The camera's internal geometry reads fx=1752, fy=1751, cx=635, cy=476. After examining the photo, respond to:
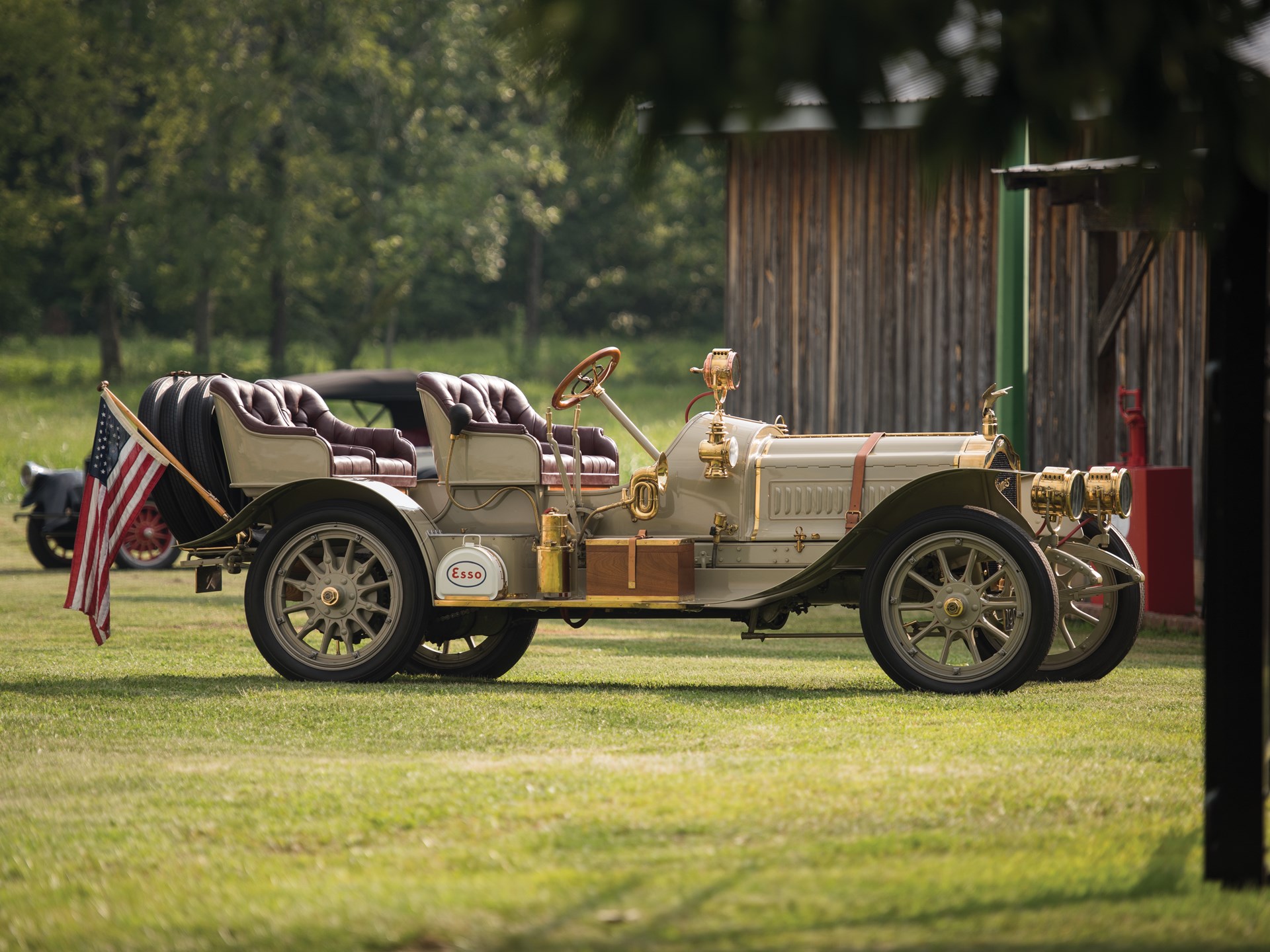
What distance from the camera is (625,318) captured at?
55.0 metres

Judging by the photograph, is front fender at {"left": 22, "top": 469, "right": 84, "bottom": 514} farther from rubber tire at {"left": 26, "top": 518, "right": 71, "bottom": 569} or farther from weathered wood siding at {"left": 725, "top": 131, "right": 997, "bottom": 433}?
weathered wood siding at {"left": 725, "top": 131, "right": 997, "bottom": 433}

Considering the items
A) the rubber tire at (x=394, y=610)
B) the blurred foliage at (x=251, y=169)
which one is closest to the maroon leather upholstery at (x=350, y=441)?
the rubber tire at (x=394, y=610)

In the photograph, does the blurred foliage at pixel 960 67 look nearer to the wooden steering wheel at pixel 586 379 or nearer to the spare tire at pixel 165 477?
the wooden steering wheel at pixel 586 379

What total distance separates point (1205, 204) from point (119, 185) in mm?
41452

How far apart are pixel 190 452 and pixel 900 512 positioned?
4.00 meters

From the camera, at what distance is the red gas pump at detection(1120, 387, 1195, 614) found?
12.5 m

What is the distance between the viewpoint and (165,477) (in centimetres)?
994

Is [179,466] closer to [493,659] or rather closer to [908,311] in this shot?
[493,659]

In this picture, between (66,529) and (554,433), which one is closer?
(554,433)

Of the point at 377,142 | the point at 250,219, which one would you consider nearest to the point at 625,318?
the point at 377,142

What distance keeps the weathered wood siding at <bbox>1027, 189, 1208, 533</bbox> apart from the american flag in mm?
7431

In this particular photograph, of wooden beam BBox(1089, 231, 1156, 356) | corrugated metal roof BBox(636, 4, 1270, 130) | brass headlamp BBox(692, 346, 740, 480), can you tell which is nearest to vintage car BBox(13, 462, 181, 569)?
wooden beam BBox(1089, 231, 1156, 356)

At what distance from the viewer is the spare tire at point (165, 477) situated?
9.94m

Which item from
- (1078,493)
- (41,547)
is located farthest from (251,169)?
(1078,493)
